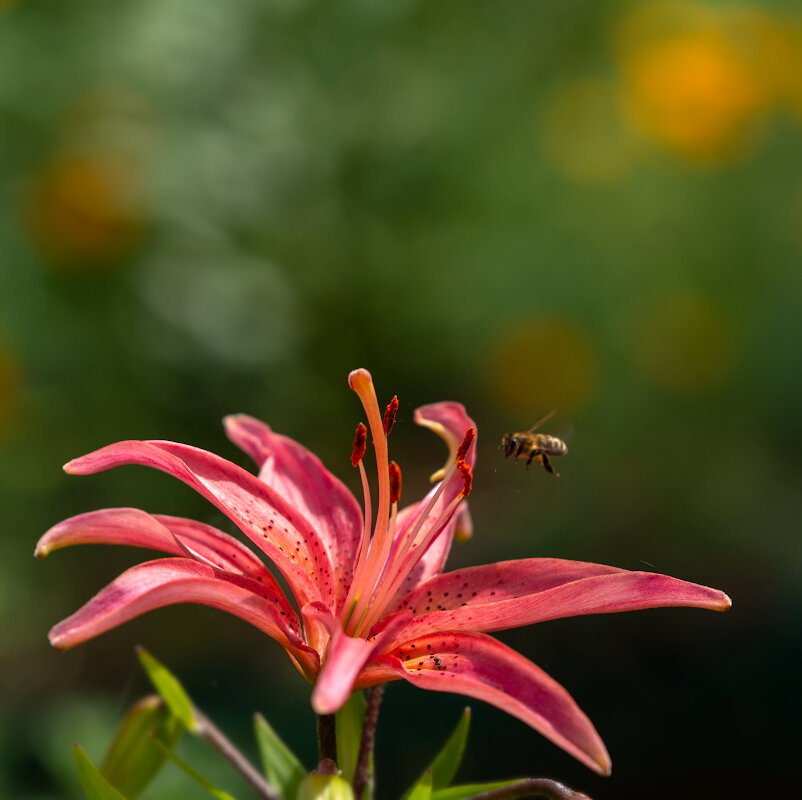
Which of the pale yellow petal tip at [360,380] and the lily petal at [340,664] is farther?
the pale yellow petal tip at [360,380]

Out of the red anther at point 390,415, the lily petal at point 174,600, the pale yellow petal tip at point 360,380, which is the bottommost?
the lily petal at point 174,600

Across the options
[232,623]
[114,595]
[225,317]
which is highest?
[114,595]

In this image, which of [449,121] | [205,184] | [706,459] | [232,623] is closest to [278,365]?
[205,184]

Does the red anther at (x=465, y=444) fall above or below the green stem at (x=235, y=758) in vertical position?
above

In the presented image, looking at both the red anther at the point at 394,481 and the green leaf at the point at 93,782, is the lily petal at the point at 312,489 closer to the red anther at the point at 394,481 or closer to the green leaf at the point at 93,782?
the red anther at the point at 394,481

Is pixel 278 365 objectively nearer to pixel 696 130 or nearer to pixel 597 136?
pixel 597 136

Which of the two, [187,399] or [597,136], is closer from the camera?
[187,399]

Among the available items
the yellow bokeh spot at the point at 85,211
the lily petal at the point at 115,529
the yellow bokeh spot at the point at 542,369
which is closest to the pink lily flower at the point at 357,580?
the lily petal at the point at 115,529
